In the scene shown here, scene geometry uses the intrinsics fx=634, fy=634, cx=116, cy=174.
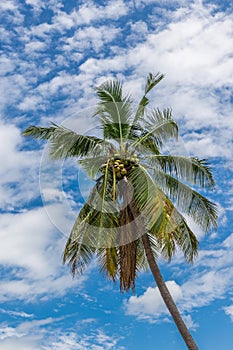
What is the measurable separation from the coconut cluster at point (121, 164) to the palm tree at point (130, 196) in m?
0.03

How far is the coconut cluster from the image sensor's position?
18.9m

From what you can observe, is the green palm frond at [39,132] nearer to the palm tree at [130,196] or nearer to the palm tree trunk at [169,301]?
the palm tree at [130,196]

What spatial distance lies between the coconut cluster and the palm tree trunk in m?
2.00

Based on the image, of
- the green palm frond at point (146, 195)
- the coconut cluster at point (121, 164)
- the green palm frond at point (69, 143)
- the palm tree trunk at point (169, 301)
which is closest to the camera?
the palm tree trunk at point (169, 301)

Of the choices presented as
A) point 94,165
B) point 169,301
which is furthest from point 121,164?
point 169,301

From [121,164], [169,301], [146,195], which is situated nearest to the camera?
[169,301]

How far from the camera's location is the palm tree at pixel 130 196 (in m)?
18.3

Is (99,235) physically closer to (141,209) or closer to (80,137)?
(141,209)

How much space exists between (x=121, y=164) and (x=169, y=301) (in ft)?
14.0

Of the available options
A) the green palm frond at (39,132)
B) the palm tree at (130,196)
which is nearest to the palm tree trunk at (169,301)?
the palm tree at (130,196)

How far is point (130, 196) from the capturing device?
61.4ft

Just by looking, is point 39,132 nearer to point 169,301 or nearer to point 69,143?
point 69,143

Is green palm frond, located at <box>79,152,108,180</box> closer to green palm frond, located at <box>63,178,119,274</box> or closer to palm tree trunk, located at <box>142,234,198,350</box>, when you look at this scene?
green palm frond, located at <box>63,178,119,274</box>

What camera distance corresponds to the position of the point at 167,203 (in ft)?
64.1
